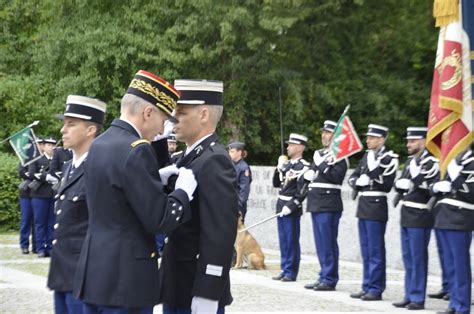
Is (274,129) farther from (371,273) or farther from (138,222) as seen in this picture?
(138,222)

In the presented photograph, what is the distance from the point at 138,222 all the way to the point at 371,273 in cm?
825

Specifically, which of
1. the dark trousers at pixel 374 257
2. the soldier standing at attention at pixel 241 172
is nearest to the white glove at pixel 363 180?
the dark trousers at pixel 374 257

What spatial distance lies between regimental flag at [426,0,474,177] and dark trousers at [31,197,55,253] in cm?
1034

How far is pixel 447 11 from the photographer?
972 cm

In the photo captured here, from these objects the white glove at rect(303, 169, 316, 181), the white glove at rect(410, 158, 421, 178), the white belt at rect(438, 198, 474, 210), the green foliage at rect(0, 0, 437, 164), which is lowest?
the white belt at rect(438, 198, 474, 210)

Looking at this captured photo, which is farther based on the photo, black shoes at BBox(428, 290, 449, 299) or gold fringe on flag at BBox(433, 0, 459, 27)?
black shoes at BBox(428, 290, 449, 299)

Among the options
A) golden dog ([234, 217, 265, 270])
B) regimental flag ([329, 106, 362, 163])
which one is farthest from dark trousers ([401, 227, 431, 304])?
golden dog ([234, 217, 265, 270])

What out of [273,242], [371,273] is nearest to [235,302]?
[371,273]

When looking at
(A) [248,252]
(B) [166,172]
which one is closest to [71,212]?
(B) [166,172]

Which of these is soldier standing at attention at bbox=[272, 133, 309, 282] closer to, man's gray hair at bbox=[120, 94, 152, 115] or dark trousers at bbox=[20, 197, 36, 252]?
dark trousers at bbox=[20, 197, 36, 252]

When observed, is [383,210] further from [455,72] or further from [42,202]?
[42,202]

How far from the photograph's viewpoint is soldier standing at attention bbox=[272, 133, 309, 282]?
1560 cm

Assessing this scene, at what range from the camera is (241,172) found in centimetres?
1734

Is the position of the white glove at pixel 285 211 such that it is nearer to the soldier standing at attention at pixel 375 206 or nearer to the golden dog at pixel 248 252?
the golden dog at pixel 248 252
